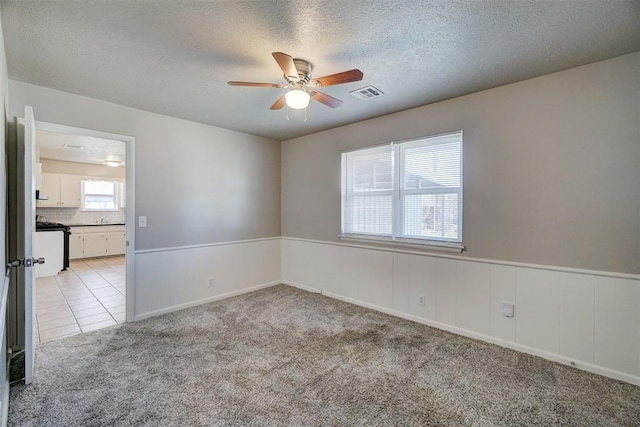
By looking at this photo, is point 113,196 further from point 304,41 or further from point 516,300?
point 516,300

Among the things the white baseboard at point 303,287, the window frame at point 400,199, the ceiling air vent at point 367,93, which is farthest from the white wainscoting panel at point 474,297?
the white baseboard at point 303,287

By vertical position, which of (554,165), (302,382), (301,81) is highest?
(301,81)

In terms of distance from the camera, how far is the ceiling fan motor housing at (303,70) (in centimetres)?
229

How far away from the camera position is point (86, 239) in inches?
286

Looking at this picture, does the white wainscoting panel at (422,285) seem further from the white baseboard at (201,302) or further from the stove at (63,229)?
the stove at (63,229)

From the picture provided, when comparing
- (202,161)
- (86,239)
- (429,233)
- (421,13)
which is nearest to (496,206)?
(429,233)

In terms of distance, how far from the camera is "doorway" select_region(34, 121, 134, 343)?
3.42 metres

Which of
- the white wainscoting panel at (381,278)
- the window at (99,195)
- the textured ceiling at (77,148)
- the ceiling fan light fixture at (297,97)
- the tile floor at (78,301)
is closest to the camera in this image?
the ceiling fan light fixture at (297,97)

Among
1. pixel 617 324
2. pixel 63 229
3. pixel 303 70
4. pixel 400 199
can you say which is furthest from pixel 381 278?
pixel 63 229

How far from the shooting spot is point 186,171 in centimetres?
391

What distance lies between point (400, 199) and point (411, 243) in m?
0.55

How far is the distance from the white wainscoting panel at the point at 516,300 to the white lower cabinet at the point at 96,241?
6.60 metres

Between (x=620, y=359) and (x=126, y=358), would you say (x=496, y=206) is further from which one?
(x=126, y=358)

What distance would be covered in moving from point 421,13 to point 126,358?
349 cm
